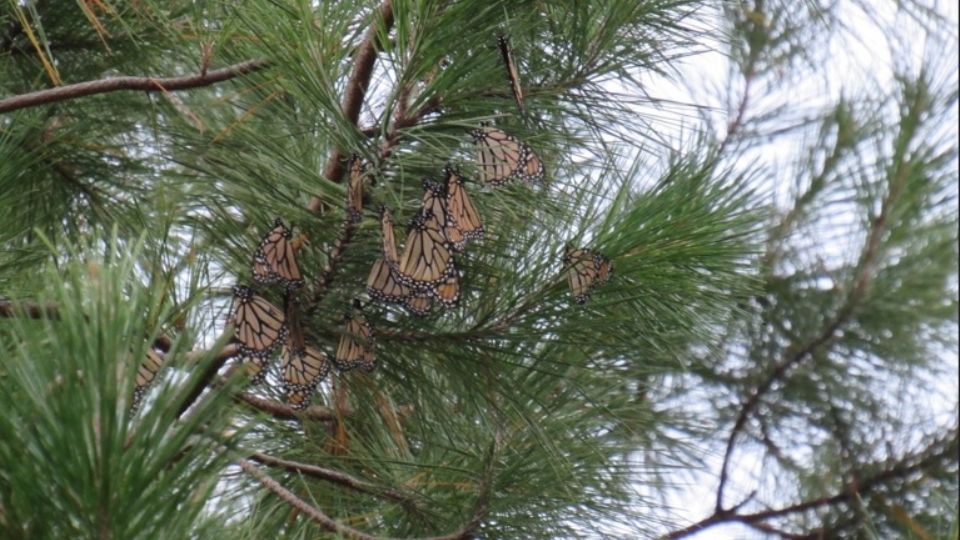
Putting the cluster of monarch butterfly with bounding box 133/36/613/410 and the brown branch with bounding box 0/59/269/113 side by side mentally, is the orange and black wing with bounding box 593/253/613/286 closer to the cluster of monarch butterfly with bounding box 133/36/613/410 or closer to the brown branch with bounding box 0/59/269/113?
the cluster of monarch butterfly with bounding box 133/36/613/410

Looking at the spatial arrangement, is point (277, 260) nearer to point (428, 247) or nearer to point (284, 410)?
point (428, 247)

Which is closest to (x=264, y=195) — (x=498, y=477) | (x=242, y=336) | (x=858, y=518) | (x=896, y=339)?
(x=242, y=336)

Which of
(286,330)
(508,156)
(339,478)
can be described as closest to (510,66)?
(508,156)

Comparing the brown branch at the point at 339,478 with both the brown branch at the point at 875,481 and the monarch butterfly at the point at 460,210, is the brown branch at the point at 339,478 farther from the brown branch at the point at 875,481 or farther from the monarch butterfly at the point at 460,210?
the brown branch at the point at 875,481

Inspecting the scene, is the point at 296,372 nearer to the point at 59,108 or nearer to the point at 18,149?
the point at 18,149

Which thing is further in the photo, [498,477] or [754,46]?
[754,46]

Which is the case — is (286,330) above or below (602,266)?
below
